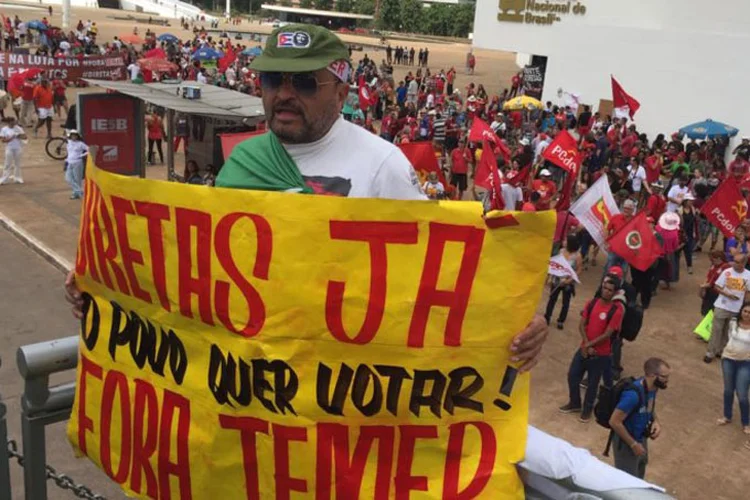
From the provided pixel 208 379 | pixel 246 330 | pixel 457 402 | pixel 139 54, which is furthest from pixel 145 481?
pixel 139 54

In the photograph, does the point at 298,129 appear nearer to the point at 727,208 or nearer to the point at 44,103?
the point at 727,208

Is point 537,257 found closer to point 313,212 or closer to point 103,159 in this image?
point 313,212

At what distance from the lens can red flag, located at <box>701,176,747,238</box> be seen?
1118 centimetres

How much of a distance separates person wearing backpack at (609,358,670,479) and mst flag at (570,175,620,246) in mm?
4031

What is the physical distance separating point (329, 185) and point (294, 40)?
0.47 metres

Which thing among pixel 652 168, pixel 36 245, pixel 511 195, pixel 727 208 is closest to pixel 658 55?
pixel 652 168

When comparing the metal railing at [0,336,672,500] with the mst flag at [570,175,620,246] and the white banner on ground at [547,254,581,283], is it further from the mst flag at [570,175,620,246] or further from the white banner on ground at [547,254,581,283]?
the mst flag at [570,175,620,246]

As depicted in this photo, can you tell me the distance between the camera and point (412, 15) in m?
98.9

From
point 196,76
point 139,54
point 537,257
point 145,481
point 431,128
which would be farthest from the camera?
point 139,54

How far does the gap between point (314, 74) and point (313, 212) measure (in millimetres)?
659

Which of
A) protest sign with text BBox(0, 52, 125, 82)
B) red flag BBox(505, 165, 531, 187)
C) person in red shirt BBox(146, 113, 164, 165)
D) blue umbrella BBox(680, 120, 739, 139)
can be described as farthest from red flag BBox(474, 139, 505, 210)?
blue umbrella BBox(680, 120, 739, 139)

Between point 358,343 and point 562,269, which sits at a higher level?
point 358,343

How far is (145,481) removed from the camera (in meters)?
2.12

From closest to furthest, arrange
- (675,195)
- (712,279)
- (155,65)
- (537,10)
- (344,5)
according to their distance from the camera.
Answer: (712,279) → (675,195) → (155,65) → (537,10) → (344,5)
